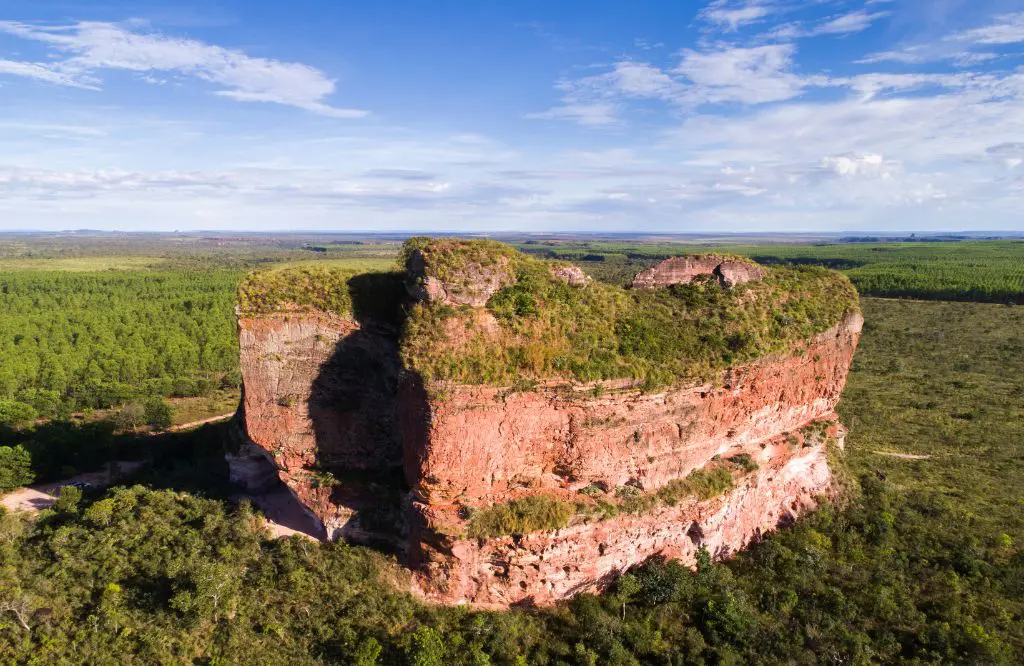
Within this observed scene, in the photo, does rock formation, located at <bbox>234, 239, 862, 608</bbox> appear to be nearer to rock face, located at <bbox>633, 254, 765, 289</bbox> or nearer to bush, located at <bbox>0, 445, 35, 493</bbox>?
rock face, located at <bbox>633, 254, 765, 289</bbox>

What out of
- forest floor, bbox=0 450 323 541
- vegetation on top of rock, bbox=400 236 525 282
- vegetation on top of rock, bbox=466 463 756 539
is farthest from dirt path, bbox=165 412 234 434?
vegetation on top of rock, bbox=466 463 756 539

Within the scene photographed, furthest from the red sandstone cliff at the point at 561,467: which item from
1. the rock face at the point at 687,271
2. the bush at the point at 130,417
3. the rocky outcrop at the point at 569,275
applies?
the bush at the point at 130,417

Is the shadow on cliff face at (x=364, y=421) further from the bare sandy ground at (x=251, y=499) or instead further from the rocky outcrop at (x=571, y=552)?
the rocky outcrop at (x=571, y=552)

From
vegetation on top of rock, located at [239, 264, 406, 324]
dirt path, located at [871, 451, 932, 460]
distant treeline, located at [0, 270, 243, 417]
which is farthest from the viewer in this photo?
distant treeline, located at [0, 270, 243, 417]

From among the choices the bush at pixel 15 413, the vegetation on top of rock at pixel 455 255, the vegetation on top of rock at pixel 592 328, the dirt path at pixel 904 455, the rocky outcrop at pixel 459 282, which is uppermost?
the vegetation on top of rock at pixel 455 255

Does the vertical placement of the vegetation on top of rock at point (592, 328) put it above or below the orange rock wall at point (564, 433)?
above

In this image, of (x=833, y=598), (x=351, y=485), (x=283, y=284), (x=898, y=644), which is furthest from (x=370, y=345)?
(x=898, y=644)

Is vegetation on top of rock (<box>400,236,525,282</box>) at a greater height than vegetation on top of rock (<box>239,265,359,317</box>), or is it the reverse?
vegetation on top of rock (<box>400,236,525,282</box>)

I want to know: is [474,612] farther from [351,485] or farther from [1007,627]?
[1007,627]
